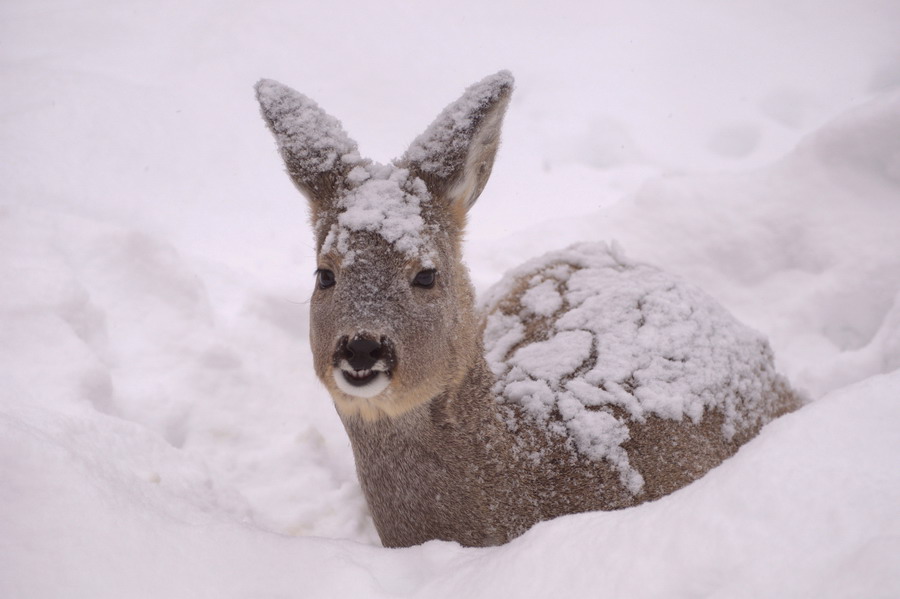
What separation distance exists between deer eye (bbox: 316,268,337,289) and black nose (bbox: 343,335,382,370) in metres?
0.38

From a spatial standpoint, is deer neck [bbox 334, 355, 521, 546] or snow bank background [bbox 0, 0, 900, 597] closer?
snow bank background [bbox 0, 0, 900, 597]

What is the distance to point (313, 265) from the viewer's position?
5234 mm

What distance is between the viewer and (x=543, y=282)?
3.90 meters

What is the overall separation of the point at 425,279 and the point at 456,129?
629mm

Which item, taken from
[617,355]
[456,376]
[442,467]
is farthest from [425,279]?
[617,355]

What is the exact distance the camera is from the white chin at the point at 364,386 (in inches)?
91.1

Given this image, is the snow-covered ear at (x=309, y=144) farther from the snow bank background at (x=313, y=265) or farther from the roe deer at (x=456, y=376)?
the snow bank background at (x=313, y=265)

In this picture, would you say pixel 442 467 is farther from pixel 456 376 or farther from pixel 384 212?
pixel 384 212

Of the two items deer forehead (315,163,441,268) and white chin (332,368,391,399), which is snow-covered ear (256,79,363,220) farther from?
white chin (332,368,391,399)

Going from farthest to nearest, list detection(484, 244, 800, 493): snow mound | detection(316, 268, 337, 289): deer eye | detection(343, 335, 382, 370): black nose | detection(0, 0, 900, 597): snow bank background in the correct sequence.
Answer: detection(484, 244, 800, 493): snow mound → detection(316, 268, 337, 289): deer eye → detection(343, 335, 382, 370): black nose → detection(0, 0, 900, 597): snow bank background

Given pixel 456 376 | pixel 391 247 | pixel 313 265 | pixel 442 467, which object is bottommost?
pixel 313 265

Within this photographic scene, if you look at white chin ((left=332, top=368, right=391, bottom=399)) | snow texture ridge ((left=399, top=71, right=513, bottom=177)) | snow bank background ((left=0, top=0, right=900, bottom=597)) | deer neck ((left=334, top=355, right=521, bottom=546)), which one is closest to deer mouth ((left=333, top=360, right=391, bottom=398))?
white chin ((left=332, top=368, right=391, bottom=399))

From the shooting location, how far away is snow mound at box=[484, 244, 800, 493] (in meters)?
2.94

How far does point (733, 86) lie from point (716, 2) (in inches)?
60.4
